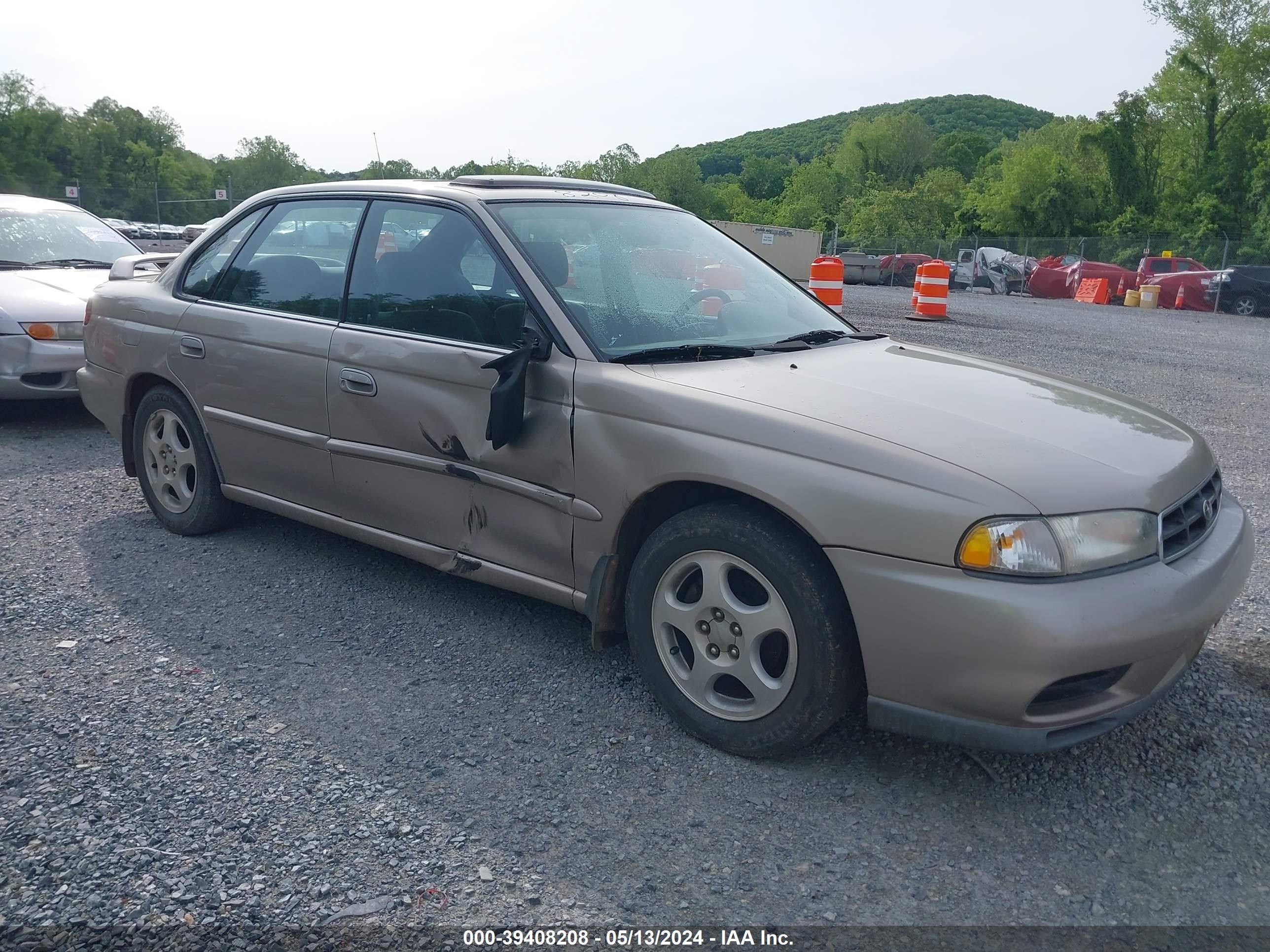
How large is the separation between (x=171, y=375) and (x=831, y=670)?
3398 millimetres

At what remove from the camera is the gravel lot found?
7.71 ft

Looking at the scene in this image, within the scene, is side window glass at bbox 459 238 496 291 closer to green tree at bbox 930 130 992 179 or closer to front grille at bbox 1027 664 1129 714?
front grille at bbox 1027 664 1129 714

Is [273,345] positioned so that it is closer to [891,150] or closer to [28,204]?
[28,204]

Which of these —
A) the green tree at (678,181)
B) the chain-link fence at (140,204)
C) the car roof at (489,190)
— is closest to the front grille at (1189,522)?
the car roof at (489,190)

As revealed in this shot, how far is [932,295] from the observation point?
17.2 metres

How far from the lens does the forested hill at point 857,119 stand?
426ft

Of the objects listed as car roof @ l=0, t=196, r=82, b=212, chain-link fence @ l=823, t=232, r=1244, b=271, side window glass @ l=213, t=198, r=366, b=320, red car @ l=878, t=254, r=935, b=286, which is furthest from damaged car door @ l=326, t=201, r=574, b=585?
red car @ l=878, t=254, r=935, b=286

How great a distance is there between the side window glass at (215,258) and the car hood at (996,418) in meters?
2.40

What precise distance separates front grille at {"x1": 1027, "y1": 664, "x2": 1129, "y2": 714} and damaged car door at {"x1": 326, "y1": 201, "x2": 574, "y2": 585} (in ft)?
4.84

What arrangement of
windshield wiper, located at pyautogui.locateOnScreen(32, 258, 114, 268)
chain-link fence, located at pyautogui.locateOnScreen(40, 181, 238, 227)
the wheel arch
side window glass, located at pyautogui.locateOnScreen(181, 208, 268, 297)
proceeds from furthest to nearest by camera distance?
chain-link fence, located at pyautogui.locateOnScreen(40, 181, 238, 227), windshield wiper, located at pyautogui.locateOnScreen(32, 258, 114, 268), side window glass, located at pyautogui.locateOnScreen(181, 208, 268, 297), the wheel arch

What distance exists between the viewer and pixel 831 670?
2.70 meters

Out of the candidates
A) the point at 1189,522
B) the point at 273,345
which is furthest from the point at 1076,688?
the point at 273,345

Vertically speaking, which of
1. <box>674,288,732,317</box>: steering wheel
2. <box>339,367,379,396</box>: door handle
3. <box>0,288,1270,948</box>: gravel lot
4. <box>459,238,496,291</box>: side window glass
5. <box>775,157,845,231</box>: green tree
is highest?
<box>775,157,845,231</box>: green tree

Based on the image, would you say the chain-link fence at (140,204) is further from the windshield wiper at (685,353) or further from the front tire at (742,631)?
the front tire at (742,631)
